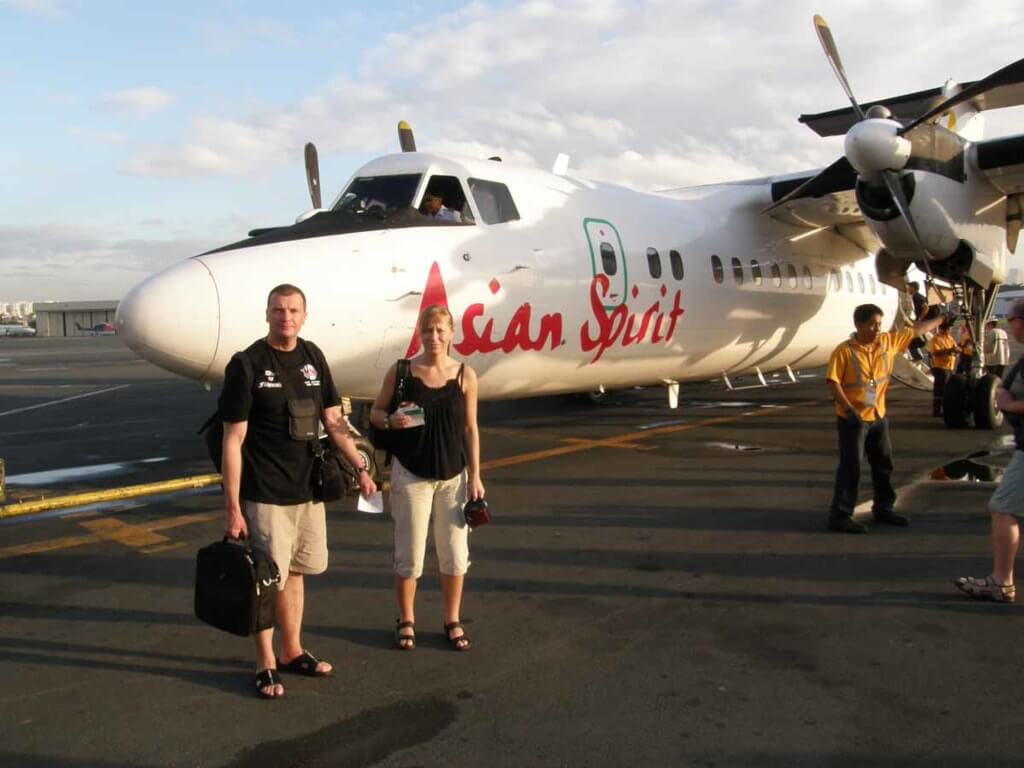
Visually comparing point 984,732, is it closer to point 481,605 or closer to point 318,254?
point 481,605

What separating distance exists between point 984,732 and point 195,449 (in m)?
10.1

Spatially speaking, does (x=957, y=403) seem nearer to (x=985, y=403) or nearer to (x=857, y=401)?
(x=985, y=403)

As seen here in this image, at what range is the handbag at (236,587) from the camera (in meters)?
3.61

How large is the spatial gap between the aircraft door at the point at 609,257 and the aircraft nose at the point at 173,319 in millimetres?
4327

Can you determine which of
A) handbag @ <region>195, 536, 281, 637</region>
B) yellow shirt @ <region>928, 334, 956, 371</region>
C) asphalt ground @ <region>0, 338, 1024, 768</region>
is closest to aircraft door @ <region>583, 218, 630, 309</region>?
asphalt ground @ <region>0, 338, 1024, 768</region>

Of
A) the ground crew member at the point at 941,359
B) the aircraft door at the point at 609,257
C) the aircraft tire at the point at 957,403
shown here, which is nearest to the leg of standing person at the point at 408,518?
the aircraft door at the point at 609,257

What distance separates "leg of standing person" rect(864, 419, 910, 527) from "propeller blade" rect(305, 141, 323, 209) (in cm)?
802

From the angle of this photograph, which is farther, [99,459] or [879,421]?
[99,459]

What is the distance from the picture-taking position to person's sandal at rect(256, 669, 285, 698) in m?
3.78

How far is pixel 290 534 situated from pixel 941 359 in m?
12.5

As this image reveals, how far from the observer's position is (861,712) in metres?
3.59

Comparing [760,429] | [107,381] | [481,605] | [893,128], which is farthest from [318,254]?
[107,381]

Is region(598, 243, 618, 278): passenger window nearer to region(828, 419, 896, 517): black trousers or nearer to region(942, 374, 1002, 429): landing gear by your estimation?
region(828, 419, 896, 517): black trousers

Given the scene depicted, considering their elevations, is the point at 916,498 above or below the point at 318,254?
below
